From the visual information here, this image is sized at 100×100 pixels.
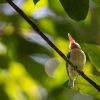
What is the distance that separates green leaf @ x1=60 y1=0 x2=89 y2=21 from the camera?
2.24 ft

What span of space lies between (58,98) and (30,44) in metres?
0.29

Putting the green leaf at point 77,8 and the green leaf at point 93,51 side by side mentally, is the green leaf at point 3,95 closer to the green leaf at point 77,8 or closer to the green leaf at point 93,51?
the green leaf at point 93,51

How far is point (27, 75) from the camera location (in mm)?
1437

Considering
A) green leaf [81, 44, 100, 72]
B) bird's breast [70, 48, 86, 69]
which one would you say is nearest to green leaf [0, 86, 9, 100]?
green leaf [81, 44, 100, 72]

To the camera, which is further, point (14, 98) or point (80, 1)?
point (14, 98)

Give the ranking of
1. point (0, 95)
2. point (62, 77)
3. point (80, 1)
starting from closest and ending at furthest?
point (80, 1) < point (62, 77) < point (0, 95)

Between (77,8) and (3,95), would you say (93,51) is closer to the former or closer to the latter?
(77,8)

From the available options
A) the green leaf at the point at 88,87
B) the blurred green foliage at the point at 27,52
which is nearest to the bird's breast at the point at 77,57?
the blurred green foliage at the point at 27,52

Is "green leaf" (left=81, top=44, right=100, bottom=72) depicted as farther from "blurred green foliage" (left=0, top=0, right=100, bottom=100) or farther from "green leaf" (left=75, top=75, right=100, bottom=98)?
"blurred green foliage" (left=0, top=0, right=100, bottom=100)

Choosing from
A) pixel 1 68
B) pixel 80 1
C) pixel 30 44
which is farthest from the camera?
pixel 30 44

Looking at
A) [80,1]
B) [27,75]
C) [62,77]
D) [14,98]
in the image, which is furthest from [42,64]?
[80,1]

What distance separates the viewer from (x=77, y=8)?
0.69m

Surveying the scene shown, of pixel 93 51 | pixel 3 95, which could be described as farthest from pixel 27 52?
pixel 93 51

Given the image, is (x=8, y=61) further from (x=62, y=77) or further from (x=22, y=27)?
(x=62, y=77)
